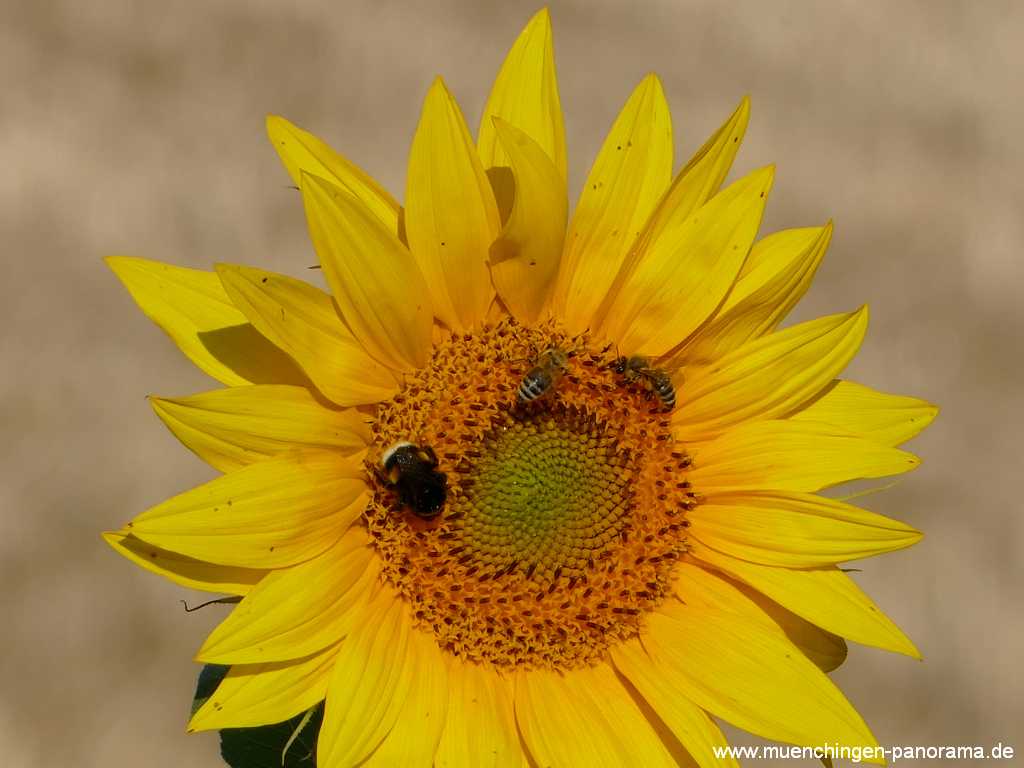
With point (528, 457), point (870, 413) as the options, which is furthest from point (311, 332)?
point (870, 413)

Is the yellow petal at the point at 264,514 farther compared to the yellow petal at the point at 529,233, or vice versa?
the yellow petal at the point at 529,233

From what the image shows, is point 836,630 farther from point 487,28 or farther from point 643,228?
point 487,28

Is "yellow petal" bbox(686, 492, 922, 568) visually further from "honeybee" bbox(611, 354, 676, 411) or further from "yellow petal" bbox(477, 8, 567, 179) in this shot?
"yellow petal" bbox(477, 8, 567, 179)

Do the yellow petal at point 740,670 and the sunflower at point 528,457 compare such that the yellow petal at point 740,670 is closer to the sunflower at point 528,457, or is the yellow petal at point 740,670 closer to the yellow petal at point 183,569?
the sunflower at point 528,457

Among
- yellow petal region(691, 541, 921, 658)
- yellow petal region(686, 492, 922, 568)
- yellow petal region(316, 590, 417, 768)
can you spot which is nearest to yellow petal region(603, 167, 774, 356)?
yellow petal region(686, 492, 922, 568)

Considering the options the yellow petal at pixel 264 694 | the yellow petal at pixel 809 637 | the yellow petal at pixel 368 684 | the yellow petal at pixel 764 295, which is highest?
the yellow petal at pixel 764 295

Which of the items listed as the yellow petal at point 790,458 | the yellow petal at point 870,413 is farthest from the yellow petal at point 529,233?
the yellow petal at point 870,413
